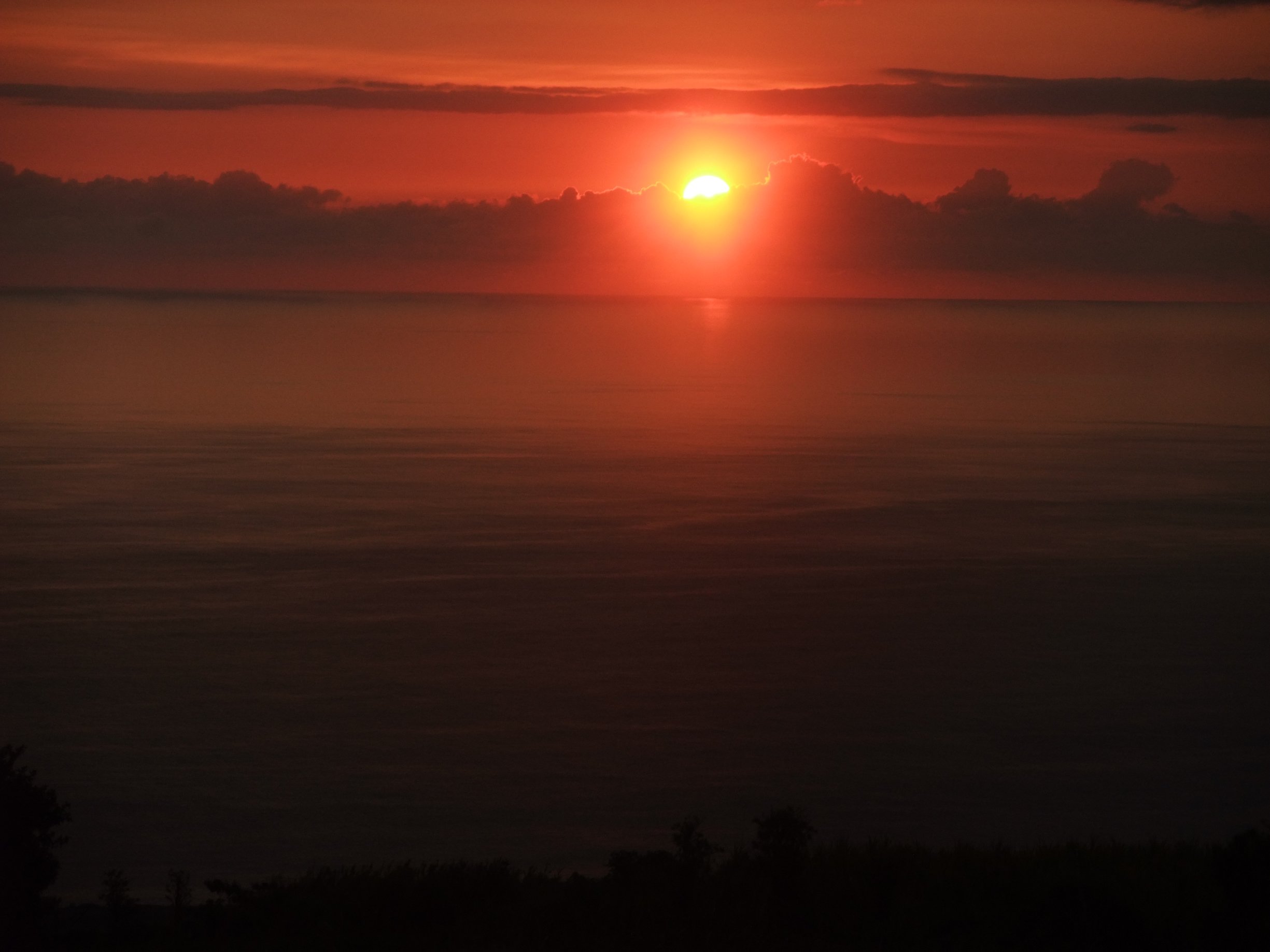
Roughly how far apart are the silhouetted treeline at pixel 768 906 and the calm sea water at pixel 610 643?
19.2 feet

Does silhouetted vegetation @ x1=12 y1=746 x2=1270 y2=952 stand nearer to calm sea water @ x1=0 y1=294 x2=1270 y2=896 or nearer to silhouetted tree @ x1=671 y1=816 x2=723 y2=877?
silhouetted tree @ x1=671 y1=816 x2=723 y2=877

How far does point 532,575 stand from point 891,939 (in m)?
23.4

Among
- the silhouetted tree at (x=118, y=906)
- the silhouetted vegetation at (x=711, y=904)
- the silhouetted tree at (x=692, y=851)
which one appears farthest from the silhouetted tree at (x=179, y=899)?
the silhouetted tree at (x=692, y=851)

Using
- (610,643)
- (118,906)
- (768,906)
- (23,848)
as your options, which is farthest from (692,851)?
(610,643)

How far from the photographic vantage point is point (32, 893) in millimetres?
13945

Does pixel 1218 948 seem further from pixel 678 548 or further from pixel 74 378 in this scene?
pixel 74 378

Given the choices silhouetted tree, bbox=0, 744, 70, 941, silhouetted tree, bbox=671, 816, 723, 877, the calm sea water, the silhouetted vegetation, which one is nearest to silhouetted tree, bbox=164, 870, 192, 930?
the silhouetted vegetation

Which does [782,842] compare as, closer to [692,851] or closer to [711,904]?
[692,851]

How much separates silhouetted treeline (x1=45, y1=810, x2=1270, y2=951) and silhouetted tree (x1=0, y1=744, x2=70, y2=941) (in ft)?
2.44

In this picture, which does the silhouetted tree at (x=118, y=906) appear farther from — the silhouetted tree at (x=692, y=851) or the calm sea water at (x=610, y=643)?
the silhouetted tree at (x=692, y=851)

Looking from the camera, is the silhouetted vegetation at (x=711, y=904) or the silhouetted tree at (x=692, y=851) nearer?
the silhouetted vegetation at (x=711, y=904)

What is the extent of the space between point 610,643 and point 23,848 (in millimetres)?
17743

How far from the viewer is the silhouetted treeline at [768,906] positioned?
13211 millimetres

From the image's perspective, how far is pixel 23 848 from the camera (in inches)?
556
